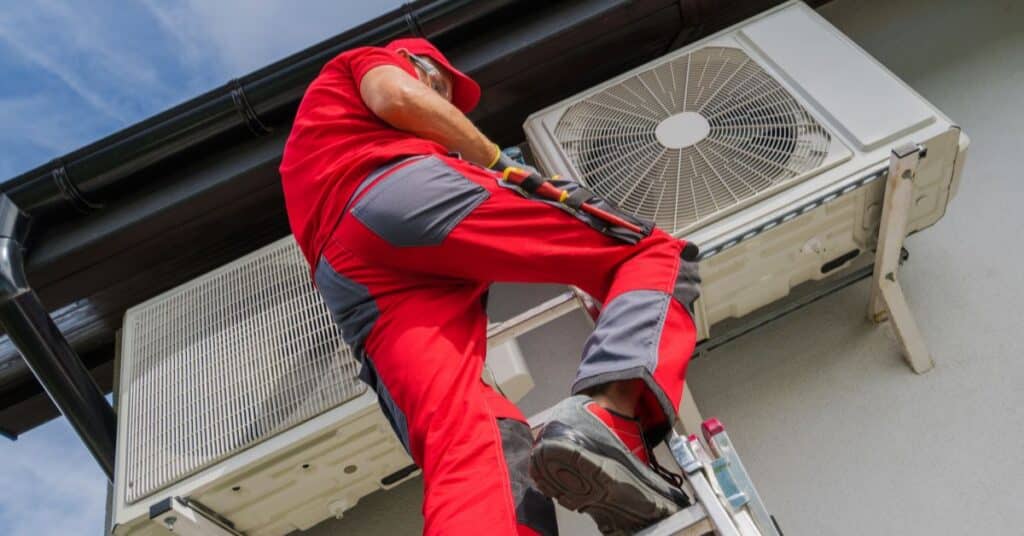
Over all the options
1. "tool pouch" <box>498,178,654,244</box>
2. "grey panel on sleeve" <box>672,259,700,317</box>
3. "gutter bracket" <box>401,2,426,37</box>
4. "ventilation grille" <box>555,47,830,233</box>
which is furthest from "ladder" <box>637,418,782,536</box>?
"gutter bracket" <box>401,2,426,37</box>

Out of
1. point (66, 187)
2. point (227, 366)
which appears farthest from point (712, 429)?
point (66, 187)

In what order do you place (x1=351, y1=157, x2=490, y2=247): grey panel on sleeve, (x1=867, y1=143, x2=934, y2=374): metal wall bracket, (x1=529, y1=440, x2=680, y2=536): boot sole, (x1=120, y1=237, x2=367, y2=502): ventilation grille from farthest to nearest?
(x1=120, y1=237, x2=367, y2=502): ventilation grille
(x1=867, y1=143, x2=934, y2=374): metal wall bracket
(x1=351, y1=157, x2=490, y2=247): grey panel on sleeve
(x1=529, y1=440, x2=680, y2=536): boot sole

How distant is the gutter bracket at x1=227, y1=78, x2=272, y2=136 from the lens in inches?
88.5

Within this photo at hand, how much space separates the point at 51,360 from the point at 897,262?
6.42 ft

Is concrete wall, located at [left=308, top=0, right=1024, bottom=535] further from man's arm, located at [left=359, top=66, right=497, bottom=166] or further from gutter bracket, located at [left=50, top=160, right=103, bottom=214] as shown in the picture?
gutter bracket, located at [left=50, top=160, right=103, bottom=214]

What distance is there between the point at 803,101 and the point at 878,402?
0.69 meters

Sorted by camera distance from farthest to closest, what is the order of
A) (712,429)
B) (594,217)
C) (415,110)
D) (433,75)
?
(433,75)
(415,110)
(594,217)
(712,429)

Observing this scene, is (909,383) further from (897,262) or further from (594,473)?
(594,473)

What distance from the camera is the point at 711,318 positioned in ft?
5.96

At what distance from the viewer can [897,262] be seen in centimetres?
183

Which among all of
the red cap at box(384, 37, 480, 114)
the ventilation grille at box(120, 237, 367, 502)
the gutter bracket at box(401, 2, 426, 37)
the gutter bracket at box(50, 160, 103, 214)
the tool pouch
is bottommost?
the tool pouch

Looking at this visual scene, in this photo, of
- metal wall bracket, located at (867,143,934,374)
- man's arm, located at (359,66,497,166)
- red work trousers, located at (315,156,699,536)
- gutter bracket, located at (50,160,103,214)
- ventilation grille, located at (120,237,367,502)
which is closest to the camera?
red work trousers, located at (315,156,699,536)

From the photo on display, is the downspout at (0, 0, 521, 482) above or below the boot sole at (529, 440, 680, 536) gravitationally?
above

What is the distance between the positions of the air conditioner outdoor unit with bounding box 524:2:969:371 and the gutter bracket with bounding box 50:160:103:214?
127 centimetres
